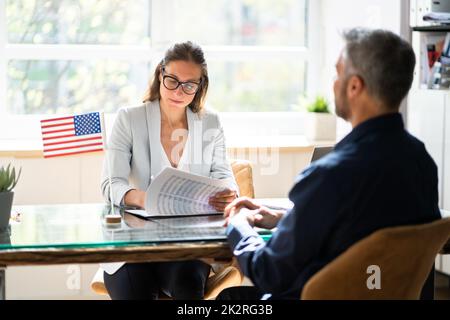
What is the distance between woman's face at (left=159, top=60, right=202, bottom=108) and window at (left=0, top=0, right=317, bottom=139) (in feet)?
5.83

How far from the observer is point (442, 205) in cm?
425

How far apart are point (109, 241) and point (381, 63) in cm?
86

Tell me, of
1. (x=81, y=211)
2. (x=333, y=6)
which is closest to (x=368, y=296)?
(x=81, y=211)

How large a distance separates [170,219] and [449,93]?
83.6 inches

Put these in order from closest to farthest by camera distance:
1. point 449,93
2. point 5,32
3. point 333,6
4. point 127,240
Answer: point 127,240
point 449,93
point 5,32
point 333,6

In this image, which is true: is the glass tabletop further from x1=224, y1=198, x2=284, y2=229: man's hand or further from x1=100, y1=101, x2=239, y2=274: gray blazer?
x1=100, y1=101, x2=239, y2=274: gray blazer

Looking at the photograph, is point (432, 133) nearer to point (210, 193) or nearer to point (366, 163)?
point (210, 193)

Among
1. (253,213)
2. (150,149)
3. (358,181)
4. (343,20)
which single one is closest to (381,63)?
(358,181)

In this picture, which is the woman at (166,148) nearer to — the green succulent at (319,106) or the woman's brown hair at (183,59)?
the woman's brown hair at (183,59)

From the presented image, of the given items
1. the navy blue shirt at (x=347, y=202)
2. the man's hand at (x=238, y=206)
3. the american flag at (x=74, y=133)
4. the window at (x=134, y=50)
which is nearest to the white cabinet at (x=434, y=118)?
the window at (x=134, y=50)

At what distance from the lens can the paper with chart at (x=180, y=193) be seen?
2.53 m

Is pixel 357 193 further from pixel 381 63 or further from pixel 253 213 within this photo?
pixel 253 213

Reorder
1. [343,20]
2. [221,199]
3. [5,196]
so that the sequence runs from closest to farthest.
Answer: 1. [5,196]
2. [221,199]
3. [343,20]

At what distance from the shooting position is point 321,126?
4.68 m
